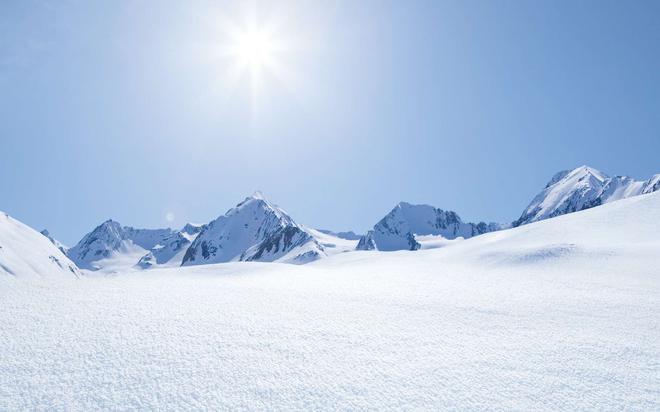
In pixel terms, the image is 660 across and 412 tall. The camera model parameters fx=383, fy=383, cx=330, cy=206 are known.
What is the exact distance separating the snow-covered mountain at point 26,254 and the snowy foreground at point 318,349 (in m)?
15.0

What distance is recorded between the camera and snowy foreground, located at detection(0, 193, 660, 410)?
15.3 feet

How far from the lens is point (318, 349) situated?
6004mm

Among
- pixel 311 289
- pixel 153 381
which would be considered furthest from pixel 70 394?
pixel 311 289

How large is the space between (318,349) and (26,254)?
87.5ft

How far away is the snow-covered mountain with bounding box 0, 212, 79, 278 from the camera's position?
20844 millimetres

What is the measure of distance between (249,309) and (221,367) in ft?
9.06

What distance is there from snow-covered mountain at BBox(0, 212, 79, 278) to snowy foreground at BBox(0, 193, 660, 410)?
15.0 metres

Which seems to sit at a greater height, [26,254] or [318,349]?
[26,254]

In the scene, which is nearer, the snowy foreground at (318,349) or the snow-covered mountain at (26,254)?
the snowy foreground at (318,349)

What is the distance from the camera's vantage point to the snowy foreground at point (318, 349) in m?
4.68

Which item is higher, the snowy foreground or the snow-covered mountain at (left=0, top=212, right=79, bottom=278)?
the snow-covered mountain at (left=0, top=212, right=79, bottom=278)

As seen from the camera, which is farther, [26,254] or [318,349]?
[26,254]

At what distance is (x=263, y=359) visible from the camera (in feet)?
18.4

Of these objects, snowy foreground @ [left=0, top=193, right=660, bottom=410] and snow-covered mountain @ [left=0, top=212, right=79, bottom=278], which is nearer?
snowy foreground @ [left=0, top=193, right=660, bottom=410]
